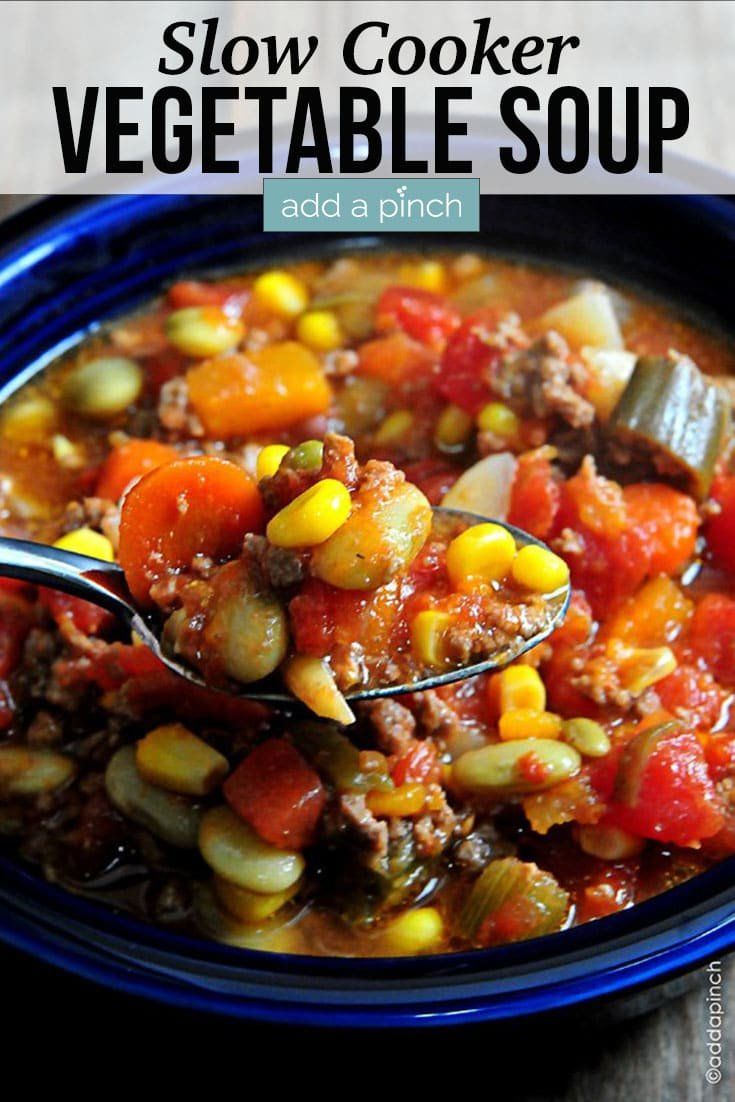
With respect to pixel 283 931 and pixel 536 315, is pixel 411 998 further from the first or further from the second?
pixel 536 315

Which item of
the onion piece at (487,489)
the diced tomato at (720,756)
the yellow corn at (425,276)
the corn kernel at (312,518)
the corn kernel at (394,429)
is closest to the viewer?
the corn kernel at (312,518)

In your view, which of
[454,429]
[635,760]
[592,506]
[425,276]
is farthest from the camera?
[425,276]

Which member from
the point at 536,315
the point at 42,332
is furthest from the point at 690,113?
the point at 42,332

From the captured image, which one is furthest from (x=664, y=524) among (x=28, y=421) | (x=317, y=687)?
(x=28, y=421)

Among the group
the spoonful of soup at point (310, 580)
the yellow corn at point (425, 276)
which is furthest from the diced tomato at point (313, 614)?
the yellow corn at point (425, 276)

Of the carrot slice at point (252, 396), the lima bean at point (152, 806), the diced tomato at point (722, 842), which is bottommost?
the diced tomato at point (722, 842)

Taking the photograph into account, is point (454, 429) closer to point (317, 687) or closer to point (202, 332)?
point (202, 332)

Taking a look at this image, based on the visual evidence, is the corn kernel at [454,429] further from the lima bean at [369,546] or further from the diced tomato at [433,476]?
the lima bean at [369,546]
